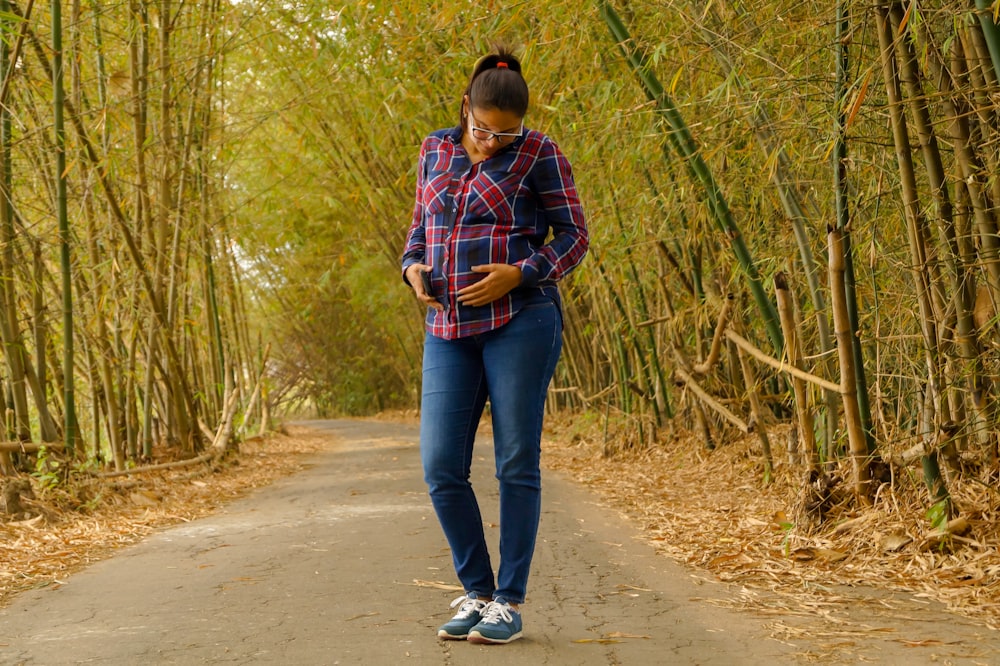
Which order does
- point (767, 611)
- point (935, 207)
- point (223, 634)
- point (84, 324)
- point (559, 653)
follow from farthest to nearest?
1. point (84, 324)
2. point (935, 207)
3. point (767, 611)
4. point (223, 634)
5. point (559, 653)

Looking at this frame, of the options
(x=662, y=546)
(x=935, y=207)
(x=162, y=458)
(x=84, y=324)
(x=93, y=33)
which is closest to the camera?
(x=935, y=207)

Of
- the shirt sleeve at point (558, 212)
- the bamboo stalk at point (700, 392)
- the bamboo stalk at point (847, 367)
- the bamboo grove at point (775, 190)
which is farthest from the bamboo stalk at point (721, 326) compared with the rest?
the shirt sleeve at point (558, 212)

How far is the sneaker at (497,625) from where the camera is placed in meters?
2.27

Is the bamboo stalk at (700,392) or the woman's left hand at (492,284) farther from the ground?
the woman's left hand at (492,284)

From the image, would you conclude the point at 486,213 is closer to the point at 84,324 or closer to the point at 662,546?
the point at 662,546

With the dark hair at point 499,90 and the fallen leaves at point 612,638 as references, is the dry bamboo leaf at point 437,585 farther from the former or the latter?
the dark hair at point 499,90

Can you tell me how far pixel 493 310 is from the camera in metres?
2.28

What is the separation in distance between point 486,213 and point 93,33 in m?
Answer: 4.23

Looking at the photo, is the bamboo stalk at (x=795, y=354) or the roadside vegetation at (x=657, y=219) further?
the bamboo stalk at (x=795, y=354)

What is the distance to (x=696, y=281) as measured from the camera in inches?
229

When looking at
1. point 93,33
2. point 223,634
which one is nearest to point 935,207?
point 223,634

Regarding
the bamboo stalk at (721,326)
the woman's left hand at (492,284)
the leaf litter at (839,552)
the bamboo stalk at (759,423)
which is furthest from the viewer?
the bamboo stalk at (759,423)

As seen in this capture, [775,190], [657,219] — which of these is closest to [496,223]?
[775,190]

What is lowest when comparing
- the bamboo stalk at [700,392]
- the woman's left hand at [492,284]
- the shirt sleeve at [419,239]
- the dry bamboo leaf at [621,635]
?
the dry bamboo leaf at [621,635]
